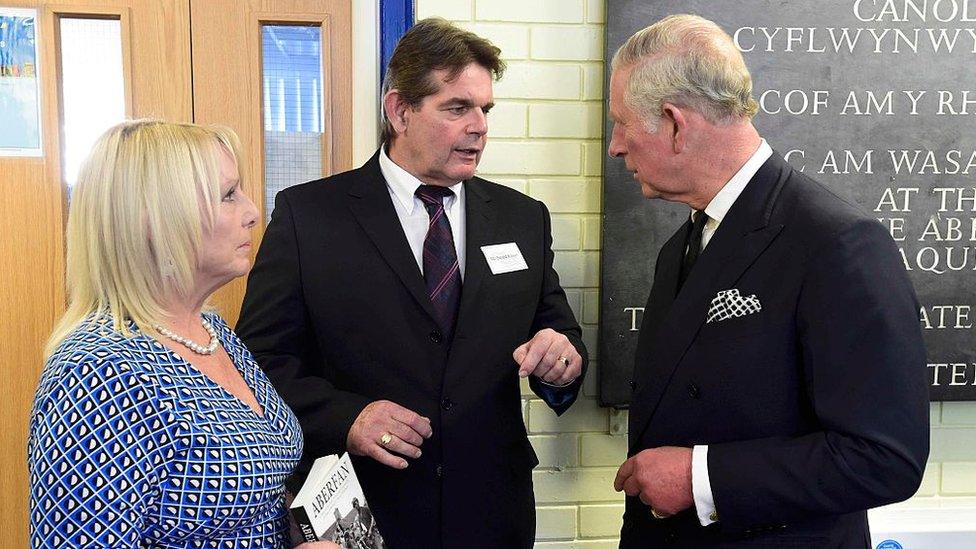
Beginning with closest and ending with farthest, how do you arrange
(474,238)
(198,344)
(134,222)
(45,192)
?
(134,222) → (198,344) → (474,238) → (45,192)

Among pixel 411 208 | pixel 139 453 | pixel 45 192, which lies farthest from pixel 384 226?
pixel 45 192

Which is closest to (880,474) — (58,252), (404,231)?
(404,231)

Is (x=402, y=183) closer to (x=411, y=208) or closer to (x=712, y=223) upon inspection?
(x=411, y=208)

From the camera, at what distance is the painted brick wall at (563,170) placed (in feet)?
7.18

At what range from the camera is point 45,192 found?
216cm

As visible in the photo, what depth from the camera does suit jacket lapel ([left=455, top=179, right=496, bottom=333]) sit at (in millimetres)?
1790

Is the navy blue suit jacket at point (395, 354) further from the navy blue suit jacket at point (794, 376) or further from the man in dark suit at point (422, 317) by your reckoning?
the navy blue suit jacket at point (794, 376)

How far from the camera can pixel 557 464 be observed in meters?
2.34

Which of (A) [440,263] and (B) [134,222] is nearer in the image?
(B) [134,222]

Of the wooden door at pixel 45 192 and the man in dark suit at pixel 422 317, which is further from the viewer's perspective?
the wooden door at pixel 45 192

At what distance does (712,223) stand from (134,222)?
0.97 meters

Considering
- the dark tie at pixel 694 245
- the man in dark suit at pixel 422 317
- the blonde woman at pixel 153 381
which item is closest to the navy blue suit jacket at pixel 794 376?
the dark tie at pixel 694 245

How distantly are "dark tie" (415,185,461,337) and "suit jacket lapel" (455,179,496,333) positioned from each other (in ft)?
0.09

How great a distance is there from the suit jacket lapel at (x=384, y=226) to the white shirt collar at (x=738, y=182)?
63 cm
